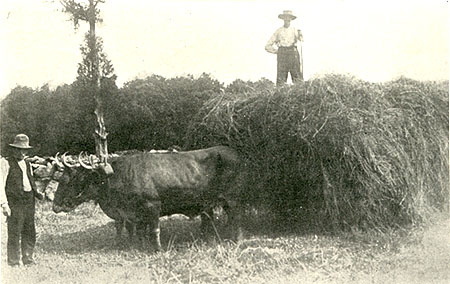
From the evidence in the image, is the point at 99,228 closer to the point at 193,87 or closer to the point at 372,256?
the point at 372,256

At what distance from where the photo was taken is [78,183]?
7.86m

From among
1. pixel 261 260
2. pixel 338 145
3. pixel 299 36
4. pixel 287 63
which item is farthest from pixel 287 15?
pixel 261 260

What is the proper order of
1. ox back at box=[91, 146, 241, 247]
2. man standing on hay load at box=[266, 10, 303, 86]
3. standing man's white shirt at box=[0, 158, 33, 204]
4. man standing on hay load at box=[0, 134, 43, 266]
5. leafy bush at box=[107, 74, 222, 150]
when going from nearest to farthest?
standing man's white shirt at box=[0, 158, 33, 204]
man standing on hay load at box=[0, 134, 43, 266]
ox back at box=[91, 146, 241, 247]
man standing on hay load at box=[266, 10, 303, 86]
leafy bush at box=[107, 74, 222, 150]

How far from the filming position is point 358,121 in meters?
7.53

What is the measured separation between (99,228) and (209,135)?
2.75m

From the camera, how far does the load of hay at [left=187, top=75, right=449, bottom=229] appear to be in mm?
7645

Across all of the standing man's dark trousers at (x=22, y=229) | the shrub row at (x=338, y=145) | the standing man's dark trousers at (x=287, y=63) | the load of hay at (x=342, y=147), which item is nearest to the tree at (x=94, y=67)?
the standing man's dark trousers at (x=287, y=63)

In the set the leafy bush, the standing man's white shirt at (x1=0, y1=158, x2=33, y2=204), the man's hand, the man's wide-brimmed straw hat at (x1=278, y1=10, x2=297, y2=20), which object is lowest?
the man's hand

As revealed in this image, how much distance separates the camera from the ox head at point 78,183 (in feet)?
25.5

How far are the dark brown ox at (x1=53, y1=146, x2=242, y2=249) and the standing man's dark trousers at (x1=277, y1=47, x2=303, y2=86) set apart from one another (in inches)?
113

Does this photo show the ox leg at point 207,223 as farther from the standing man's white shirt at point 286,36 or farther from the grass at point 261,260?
the standing man's white shirt at point 286,36

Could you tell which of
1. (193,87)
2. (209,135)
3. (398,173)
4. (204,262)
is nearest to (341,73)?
(398,173)

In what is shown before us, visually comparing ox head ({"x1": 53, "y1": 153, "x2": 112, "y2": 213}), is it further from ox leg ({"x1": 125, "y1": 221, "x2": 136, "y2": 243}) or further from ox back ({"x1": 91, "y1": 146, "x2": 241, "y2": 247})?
ox leg ({"x1": 125, "y1": 221, "x2": 136, "y2": 243})

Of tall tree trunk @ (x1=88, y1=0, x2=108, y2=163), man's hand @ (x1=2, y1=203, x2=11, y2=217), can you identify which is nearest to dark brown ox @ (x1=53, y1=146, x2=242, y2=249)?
man's hand @ (x1=2, y1=203, x2=11, y2=217)
